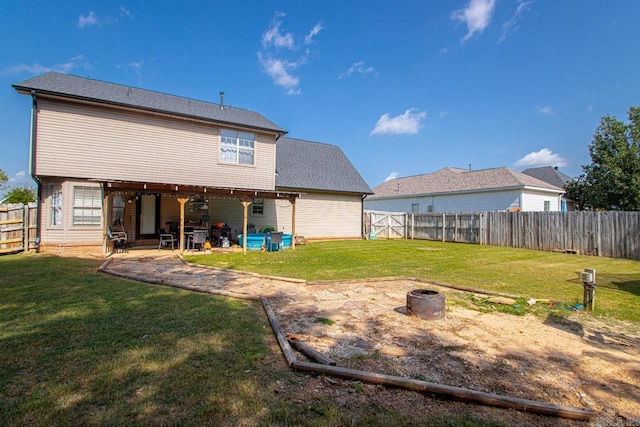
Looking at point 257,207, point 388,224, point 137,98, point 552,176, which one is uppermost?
point 137,98

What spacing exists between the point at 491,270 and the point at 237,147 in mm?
11739

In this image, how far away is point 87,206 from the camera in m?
11.4

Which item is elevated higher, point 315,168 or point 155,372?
point 315,168

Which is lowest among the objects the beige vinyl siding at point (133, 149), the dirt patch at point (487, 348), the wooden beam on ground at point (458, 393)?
the dirt patch at point (487, 348)

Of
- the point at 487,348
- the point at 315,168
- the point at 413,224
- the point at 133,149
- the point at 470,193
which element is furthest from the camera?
the point at 470,193

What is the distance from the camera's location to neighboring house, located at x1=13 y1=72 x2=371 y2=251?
1102 cm

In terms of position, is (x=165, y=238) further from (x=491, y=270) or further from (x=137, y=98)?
(x=491, y=270)

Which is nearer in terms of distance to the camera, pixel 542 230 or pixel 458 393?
pixel 458 393

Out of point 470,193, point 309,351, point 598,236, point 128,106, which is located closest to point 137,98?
point 128,106

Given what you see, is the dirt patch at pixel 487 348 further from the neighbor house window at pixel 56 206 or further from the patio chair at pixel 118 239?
the neighbor house window at pixel 56 206

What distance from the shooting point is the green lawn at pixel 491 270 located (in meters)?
6.45

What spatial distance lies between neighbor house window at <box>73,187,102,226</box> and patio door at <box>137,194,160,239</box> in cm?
189

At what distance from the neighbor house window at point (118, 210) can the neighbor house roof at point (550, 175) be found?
31.5 meters

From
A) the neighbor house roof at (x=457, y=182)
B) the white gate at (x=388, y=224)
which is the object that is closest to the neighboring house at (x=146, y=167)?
the white gate at (x=388, y=224)
